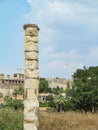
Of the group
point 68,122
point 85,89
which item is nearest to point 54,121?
point 68,122

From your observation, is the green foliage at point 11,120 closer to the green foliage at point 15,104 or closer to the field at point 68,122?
the field at point 68,122

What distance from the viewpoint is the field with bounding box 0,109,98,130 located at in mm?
15438

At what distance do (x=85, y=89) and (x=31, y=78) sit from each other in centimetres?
4280

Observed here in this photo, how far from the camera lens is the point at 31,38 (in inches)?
372

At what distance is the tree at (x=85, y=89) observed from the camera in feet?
164

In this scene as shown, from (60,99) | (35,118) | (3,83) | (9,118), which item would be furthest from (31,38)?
(3,83)

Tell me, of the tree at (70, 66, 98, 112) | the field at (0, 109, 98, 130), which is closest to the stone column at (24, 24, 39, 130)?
the field at (0, 109, 98, 130)

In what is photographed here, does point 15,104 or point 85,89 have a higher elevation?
point 85,89

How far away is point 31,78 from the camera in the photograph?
9195 mm

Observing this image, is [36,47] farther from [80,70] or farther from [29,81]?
[80,70]

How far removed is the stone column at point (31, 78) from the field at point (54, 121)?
Result: 611 centimetres

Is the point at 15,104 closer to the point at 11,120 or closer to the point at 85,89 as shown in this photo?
the point at 85,89

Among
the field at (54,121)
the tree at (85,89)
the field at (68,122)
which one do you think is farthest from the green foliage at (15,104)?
the tree at (85,89)

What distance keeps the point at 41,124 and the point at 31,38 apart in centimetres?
730
